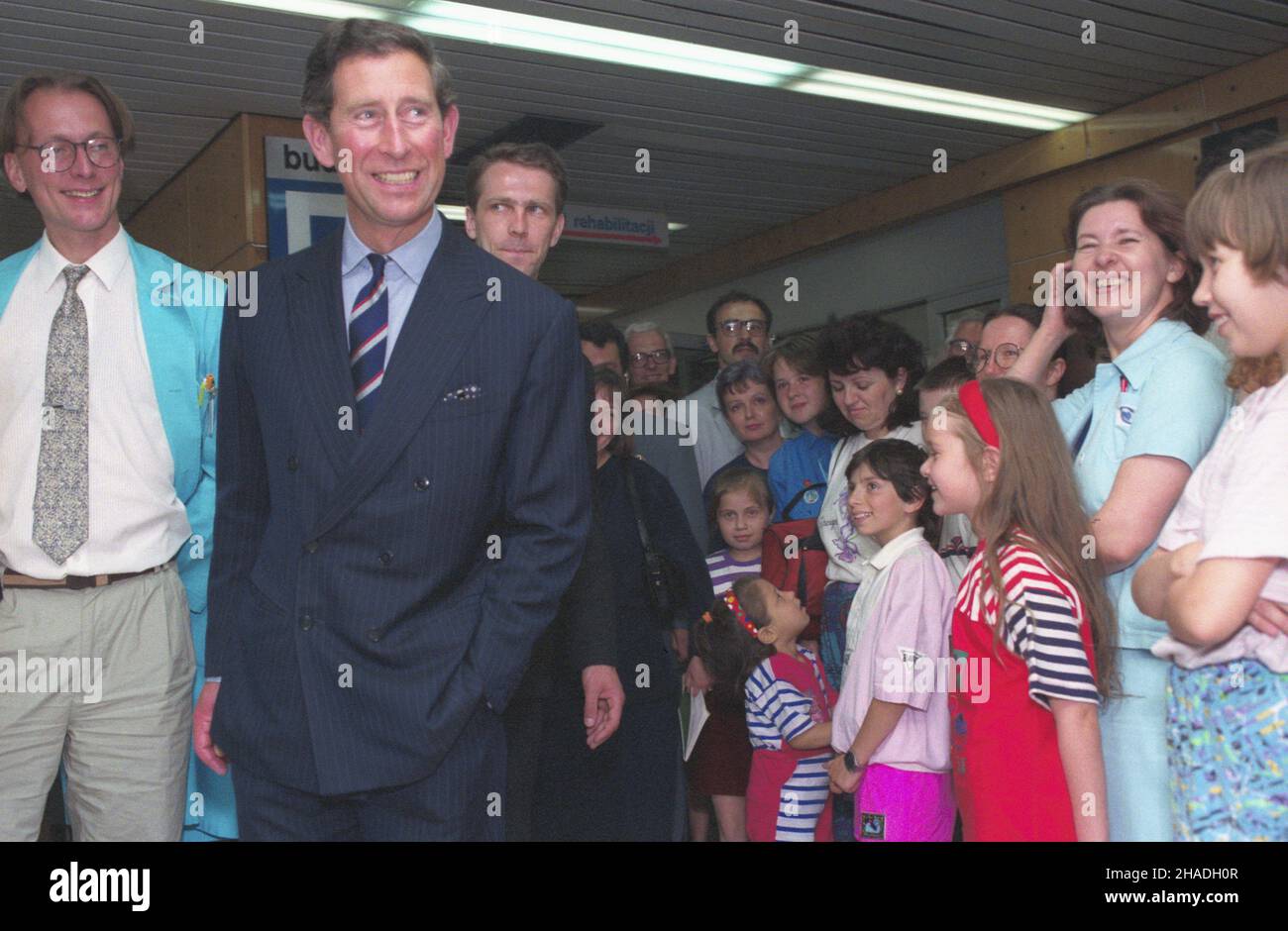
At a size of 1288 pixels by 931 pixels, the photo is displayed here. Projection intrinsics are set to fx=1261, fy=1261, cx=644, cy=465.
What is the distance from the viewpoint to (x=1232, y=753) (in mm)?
1750

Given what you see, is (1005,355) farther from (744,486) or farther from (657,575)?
(657,575)

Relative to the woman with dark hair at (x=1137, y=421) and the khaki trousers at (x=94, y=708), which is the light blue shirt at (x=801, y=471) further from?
the khaki trousers at (x=94, y=708)

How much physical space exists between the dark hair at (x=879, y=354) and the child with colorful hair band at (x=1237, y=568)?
1714 millimetres

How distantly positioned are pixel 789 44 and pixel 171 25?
2.85 m

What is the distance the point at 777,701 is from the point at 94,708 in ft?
5.40

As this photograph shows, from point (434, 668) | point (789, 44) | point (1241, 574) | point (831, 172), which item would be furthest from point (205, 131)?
point (1241, 574)

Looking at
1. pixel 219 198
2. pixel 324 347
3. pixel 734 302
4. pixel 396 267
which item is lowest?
pixel 324 347

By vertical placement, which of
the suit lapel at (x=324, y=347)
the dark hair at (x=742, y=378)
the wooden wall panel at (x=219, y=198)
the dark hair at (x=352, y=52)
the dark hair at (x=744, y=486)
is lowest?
the dark hair at (x=744, y=486)

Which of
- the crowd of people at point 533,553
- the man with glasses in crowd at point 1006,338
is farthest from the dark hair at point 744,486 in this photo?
the man with glasses in crowd at point 1006,338

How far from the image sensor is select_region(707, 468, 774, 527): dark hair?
368 cm

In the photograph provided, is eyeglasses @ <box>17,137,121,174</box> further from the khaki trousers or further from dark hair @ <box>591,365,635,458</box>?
dark hair @ <box>591,365,635,458</box>

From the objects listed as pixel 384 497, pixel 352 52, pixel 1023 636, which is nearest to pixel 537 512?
pixel 384 497

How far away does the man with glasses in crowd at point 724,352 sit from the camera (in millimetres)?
4371
